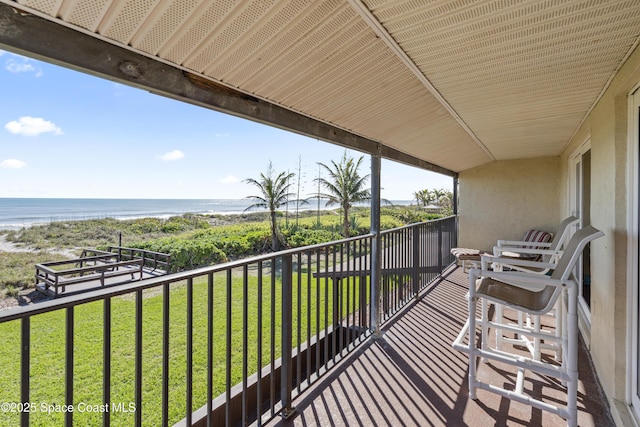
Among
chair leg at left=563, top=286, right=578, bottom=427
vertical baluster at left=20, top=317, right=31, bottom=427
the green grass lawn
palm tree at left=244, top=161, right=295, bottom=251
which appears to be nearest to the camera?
vertical baluster at left=20, top=317, right=31, bottom=427

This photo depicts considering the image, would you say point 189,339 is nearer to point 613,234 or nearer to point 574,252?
point 574,252

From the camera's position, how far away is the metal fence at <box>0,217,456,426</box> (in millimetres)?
1269

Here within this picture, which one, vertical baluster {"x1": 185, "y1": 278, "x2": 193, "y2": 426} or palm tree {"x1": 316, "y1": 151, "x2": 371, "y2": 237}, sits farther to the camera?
palm tree {"x1": 316, "y1": 151, "x2": 371, "y2": 237}

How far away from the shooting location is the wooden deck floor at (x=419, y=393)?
76.4 inches

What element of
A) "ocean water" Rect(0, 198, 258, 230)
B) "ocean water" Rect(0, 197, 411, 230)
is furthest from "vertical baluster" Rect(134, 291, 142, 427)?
"ocean water" Rect(0, 198, 258, 230)

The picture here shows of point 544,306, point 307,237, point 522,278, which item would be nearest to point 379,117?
point 522,278

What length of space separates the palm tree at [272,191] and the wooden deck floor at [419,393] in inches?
547

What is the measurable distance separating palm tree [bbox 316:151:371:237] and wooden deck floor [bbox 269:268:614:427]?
42.8ft

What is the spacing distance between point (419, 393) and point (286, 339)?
1.03 meters

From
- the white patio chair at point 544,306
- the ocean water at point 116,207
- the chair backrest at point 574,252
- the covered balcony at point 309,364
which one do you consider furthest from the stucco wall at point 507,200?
the ocean water at point 116,207

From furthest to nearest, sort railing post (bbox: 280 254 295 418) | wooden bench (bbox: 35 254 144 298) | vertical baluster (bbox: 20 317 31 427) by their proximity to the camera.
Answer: wooden bench (bbox: 35 254 144 298) → railing post (bbox: 280 254 295 418) → vertical baluster (bbox: 20 317 31 427)

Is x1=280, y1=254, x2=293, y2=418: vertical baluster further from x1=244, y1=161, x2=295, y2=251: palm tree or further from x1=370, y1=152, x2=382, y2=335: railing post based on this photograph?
x1=244, y1=161, x2=295, y2=251: palm tree

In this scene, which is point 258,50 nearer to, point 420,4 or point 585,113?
point 420,4

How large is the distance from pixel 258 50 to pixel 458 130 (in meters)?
2.74
